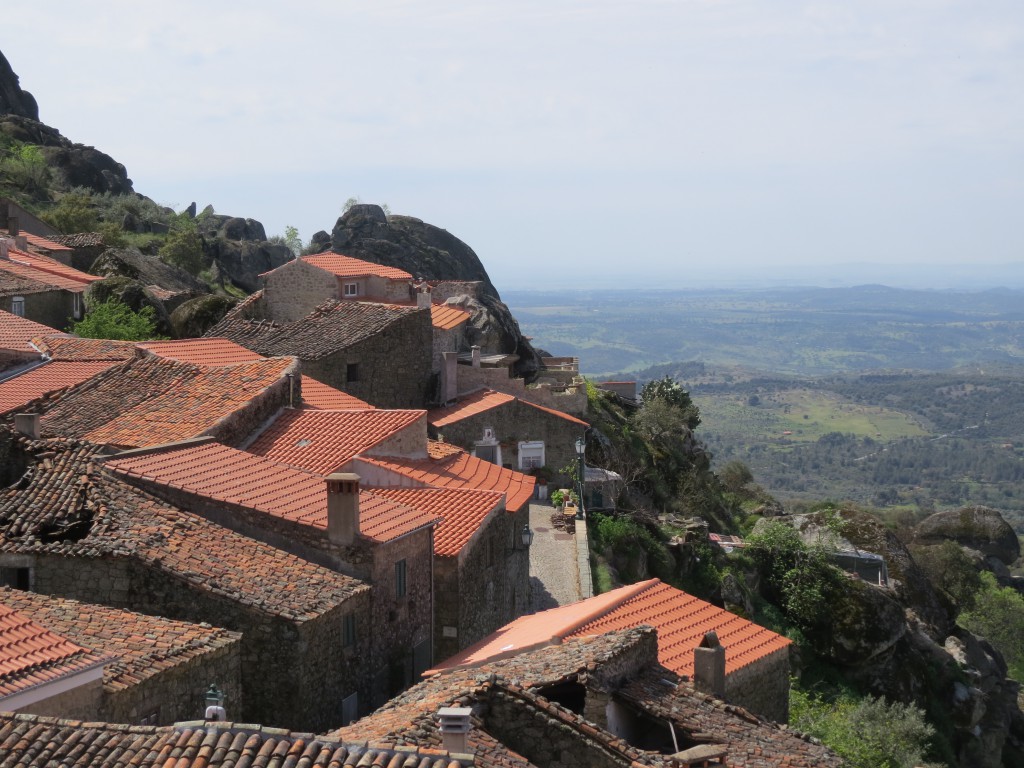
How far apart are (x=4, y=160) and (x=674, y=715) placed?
72363mm

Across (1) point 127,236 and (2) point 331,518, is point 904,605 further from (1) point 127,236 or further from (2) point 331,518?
(1) point 127,236

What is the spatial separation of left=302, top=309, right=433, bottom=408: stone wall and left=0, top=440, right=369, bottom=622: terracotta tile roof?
1340 centimetres

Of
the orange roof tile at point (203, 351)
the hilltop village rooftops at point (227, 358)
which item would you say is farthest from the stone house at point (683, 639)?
the orange roof tile at point (203, 351)

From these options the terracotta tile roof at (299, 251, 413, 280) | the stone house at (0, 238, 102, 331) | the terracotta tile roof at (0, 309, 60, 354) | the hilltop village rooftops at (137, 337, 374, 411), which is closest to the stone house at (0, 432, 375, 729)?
the hilltop village rooftops at (137, 337, 374, 411)

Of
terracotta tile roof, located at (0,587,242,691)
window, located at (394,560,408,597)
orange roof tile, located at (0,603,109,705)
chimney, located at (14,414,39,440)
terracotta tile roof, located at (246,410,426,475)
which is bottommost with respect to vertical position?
window, located at (394,560,408,597)

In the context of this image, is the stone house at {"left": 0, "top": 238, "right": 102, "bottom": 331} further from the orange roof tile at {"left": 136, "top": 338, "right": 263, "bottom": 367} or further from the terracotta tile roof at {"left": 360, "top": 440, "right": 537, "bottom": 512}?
the terracotta tile roof at {"left": 360, "top": 440, "right": 537, "bottom": 512}

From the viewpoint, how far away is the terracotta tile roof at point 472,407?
31.6 metres

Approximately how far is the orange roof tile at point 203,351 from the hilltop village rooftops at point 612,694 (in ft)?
43.1

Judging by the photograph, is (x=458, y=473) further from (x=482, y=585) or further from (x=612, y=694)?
(x=612, y=694)

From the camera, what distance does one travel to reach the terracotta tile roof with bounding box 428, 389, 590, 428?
31600 mm

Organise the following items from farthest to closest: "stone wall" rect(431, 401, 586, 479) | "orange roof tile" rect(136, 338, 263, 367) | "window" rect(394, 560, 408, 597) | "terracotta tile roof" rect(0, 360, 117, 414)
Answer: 1. "stone wall" rect(431, 401, 586, 479)
2. "orange roof tile" rect(136, 338, 263, 367)
3. "terracotta tile roof" rect(0, 360, 117, 414)
4. "window" rect(394, 560, 408, 597)

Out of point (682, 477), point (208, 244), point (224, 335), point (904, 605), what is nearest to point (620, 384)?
point (682, 477)

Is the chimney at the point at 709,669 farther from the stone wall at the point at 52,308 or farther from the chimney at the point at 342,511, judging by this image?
the stone wall at the point at 52,308

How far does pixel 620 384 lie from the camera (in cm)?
Result: 5181
